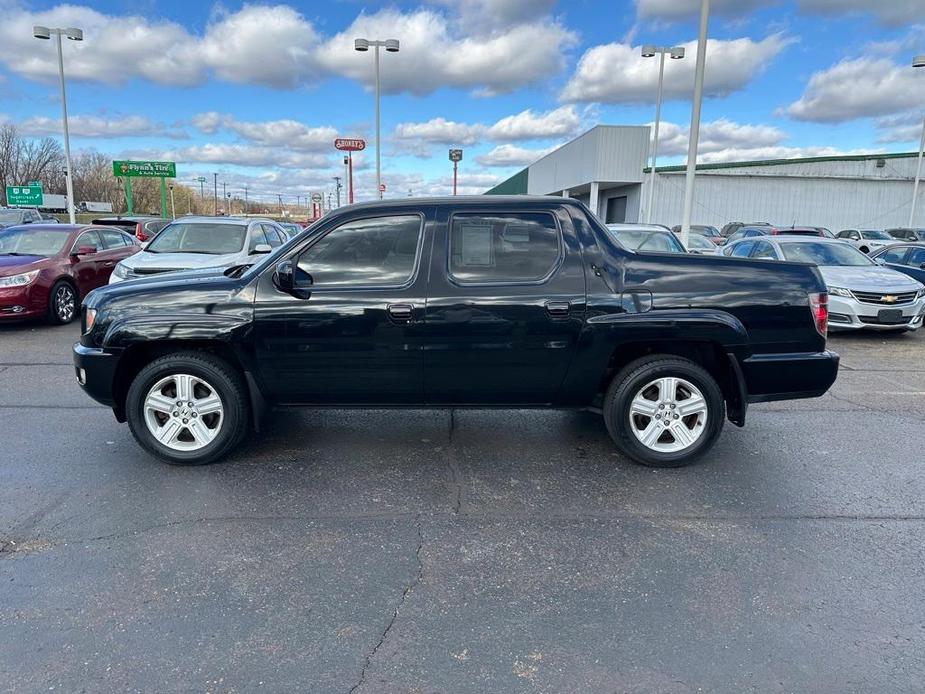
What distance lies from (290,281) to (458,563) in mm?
2136

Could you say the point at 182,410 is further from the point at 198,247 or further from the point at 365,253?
the point at 198,247

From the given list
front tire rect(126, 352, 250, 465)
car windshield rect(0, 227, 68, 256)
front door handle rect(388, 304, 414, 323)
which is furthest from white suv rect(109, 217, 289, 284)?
front door handle rect(388, 304, 414, 323)

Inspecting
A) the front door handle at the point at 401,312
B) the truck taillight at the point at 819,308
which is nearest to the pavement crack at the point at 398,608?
the front door handle at the point at 401,312

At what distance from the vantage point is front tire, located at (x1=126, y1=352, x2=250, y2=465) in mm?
4246

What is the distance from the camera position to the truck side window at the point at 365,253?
421 centimetres

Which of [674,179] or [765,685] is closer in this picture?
[765,685]

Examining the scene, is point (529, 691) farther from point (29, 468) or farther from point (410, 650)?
point (29, 468)

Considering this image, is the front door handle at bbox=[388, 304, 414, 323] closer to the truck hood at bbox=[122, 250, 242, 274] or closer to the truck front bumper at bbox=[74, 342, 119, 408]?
the truck front bumper at bbox=[74, 342, 119, 408]

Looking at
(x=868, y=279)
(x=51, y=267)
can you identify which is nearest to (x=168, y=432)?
(x=51, y=267)

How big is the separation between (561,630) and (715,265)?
9.02ft

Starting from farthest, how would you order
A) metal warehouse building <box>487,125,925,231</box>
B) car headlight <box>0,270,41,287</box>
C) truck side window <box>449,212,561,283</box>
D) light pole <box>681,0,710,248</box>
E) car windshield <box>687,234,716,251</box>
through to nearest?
1. metal warehouse building <box>487,125,925,231</box>
2. car windshield <box>687,234,716,251</box>
3. light pole <box>681,0,710,248</box>
4. car headlight <box>0,270,41,287</box>
5. truck side window <box>449,212,561,283</box>

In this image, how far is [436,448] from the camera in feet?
15.6

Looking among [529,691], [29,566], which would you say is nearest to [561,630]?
[529,691]

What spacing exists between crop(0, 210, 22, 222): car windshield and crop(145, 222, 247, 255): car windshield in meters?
17.5
